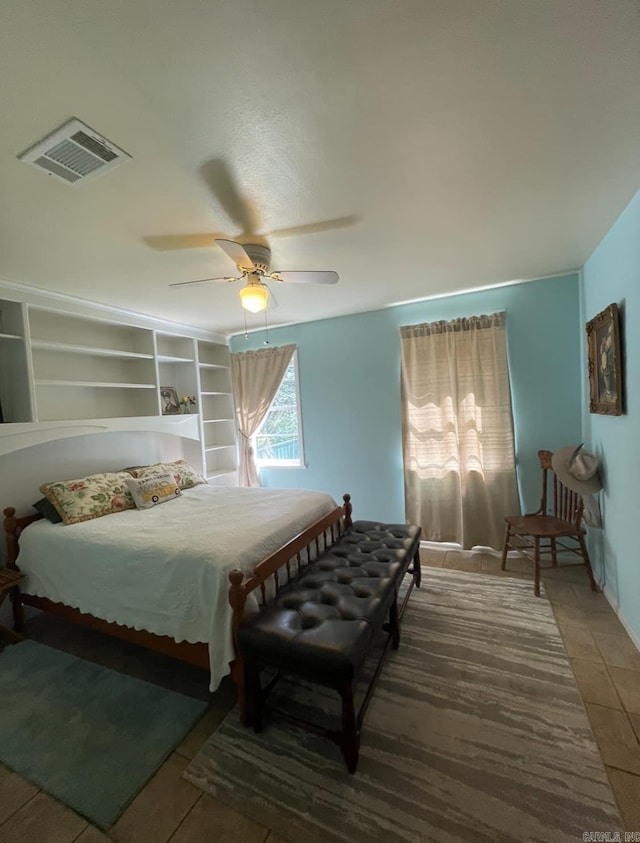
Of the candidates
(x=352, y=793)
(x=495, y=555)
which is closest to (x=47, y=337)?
(x=352, y=793)

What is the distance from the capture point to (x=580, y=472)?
239cm

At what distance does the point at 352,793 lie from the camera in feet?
4.20

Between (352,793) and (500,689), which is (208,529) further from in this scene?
(500,689)

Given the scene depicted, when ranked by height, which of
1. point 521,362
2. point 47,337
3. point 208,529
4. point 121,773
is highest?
point 47,337

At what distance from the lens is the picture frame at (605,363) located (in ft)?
6.49

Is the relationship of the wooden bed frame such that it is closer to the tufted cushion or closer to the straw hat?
the tufted cushion

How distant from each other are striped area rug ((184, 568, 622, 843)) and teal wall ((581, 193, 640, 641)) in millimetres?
598

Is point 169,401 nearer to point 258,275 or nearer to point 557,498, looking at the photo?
point 258,275

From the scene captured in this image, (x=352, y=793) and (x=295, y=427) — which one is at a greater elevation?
(x=295, y=427)

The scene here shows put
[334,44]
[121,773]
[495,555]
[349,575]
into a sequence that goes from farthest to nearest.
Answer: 1. [495,555]
2. [349,575]
3. [121,773]
4. [334,44]

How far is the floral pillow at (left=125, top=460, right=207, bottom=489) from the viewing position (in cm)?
311

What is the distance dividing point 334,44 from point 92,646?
3.17 metres

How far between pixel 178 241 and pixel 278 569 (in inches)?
76.4

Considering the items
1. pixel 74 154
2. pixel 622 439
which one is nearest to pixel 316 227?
pixel 74 154
